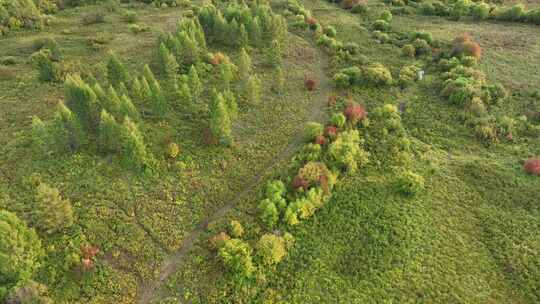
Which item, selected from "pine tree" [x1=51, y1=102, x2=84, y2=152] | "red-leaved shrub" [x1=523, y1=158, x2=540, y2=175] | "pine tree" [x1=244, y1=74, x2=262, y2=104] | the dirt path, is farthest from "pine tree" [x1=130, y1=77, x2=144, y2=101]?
"red-leaved shrub" [x1=523, y1=158, x2=540, y2=175]

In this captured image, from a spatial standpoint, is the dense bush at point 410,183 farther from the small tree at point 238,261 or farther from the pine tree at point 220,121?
the pine tree at point 220,121

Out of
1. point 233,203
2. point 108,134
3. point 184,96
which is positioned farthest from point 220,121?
point 108,134

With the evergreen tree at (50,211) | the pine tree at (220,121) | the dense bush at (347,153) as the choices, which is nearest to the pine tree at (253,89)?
the pine tree at (220,121)

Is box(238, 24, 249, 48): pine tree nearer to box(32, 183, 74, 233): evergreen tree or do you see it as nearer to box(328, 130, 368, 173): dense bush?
A: box(328, 130, 368, 173): dense bush

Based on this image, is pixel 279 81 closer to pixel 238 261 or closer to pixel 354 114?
pixel 354 114

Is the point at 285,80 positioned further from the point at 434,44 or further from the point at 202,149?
the point at 434,44

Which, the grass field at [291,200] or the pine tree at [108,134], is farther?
the pine tree at [108,134]
